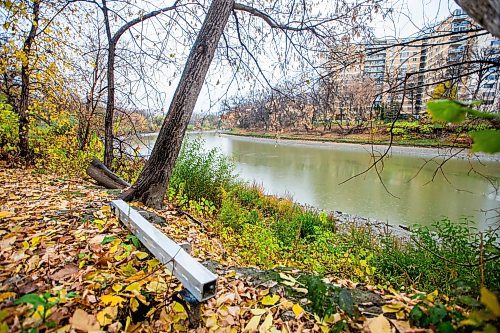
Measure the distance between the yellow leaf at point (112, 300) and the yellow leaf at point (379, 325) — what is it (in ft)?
3.54

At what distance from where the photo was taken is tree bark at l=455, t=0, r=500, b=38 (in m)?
0.69

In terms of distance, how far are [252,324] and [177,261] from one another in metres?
0.46

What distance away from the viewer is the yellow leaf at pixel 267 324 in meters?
1.15

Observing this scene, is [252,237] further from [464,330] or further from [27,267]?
[464,330]

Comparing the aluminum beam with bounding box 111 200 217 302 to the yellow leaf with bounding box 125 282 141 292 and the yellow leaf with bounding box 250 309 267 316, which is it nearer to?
the yellow leaf with bounding box 125 282 141 292

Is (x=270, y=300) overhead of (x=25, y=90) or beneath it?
beneath

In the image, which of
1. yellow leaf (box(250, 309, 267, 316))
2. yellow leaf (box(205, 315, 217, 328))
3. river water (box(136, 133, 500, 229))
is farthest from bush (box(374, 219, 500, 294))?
yellow leaf (box(205, 315, 217, 328))

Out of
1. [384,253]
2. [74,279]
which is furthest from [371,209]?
[74,279]

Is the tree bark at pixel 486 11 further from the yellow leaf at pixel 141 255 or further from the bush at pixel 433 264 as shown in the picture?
the bush at pixel 433 264

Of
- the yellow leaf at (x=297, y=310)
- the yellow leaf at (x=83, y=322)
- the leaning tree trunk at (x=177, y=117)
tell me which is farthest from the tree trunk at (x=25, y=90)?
the yellow leaf at (x=297, y=310)

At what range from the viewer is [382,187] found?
31.3 feet

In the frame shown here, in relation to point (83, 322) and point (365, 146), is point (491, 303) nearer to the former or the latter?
point (83, 322)

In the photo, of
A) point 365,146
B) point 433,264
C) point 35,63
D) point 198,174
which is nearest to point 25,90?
point 35,63

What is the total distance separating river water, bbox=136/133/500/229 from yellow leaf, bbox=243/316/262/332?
2.96m
